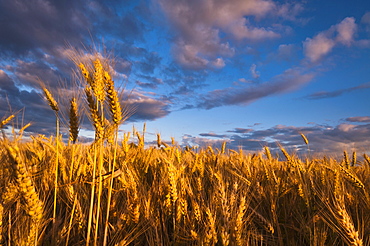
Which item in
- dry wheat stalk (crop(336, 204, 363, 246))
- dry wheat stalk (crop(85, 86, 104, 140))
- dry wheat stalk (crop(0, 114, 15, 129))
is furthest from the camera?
dry wheat stalk (crop(0, 114, 15, 129))

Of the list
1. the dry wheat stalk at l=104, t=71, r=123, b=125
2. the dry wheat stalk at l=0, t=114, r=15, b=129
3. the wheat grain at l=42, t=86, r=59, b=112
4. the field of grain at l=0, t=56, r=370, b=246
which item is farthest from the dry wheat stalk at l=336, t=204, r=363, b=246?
the dry wheat stalk at l=0, t=114, r=15, b=129

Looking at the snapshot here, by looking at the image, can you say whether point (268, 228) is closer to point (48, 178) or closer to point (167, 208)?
point (167, 208)

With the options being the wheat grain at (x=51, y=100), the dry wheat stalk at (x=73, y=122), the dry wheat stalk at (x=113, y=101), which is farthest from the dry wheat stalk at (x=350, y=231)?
the wheat grain at (x=51, y=100)

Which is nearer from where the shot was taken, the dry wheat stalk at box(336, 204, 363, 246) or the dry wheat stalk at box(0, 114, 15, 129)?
the dry wheat stalk at box(336, 204, 363, 246)

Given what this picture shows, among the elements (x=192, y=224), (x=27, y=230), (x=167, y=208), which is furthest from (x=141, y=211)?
(x=27, y=230)

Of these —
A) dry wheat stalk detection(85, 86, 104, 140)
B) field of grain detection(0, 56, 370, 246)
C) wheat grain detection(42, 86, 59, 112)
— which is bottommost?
field of grain detection(0, 56, 370, 246)

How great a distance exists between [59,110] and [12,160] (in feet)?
2.40

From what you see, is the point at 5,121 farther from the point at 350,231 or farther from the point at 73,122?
the point at 350,231

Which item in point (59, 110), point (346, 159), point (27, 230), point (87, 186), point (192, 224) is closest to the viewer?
point (27, 230)

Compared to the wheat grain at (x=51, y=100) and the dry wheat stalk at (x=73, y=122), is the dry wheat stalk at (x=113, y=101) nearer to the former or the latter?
the dry wheat stalk at (x=73, y=122)

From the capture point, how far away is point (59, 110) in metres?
1.84

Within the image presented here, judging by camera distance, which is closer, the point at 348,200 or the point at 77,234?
the point at 77,234

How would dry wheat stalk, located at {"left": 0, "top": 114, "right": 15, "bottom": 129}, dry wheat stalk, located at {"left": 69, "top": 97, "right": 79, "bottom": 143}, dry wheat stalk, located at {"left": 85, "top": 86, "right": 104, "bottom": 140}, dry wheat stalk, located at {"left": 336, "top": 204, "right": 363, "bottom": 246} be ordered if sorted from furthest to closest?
dry wheat stalk, located at {"left": 0, "top": 114, "right": 15, "bottom": 129}
dry wheat stalk, located at {"left": 69, "top": 97, "right": 79, "bottom": 143}
dry wheat stalk, located at {"left": 85, "top": 86, "right": 104, "bottom": 140}
dry wheat stalk, located at {"left": 336, "top": 204, "right": 363, "bottom": 246}

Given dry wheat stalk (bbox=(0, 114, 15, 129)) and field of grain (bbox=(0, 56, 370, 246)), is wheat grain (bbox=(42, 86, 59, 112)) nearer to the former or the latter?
field of grain (bbox=(0, 56, 370, 246))
